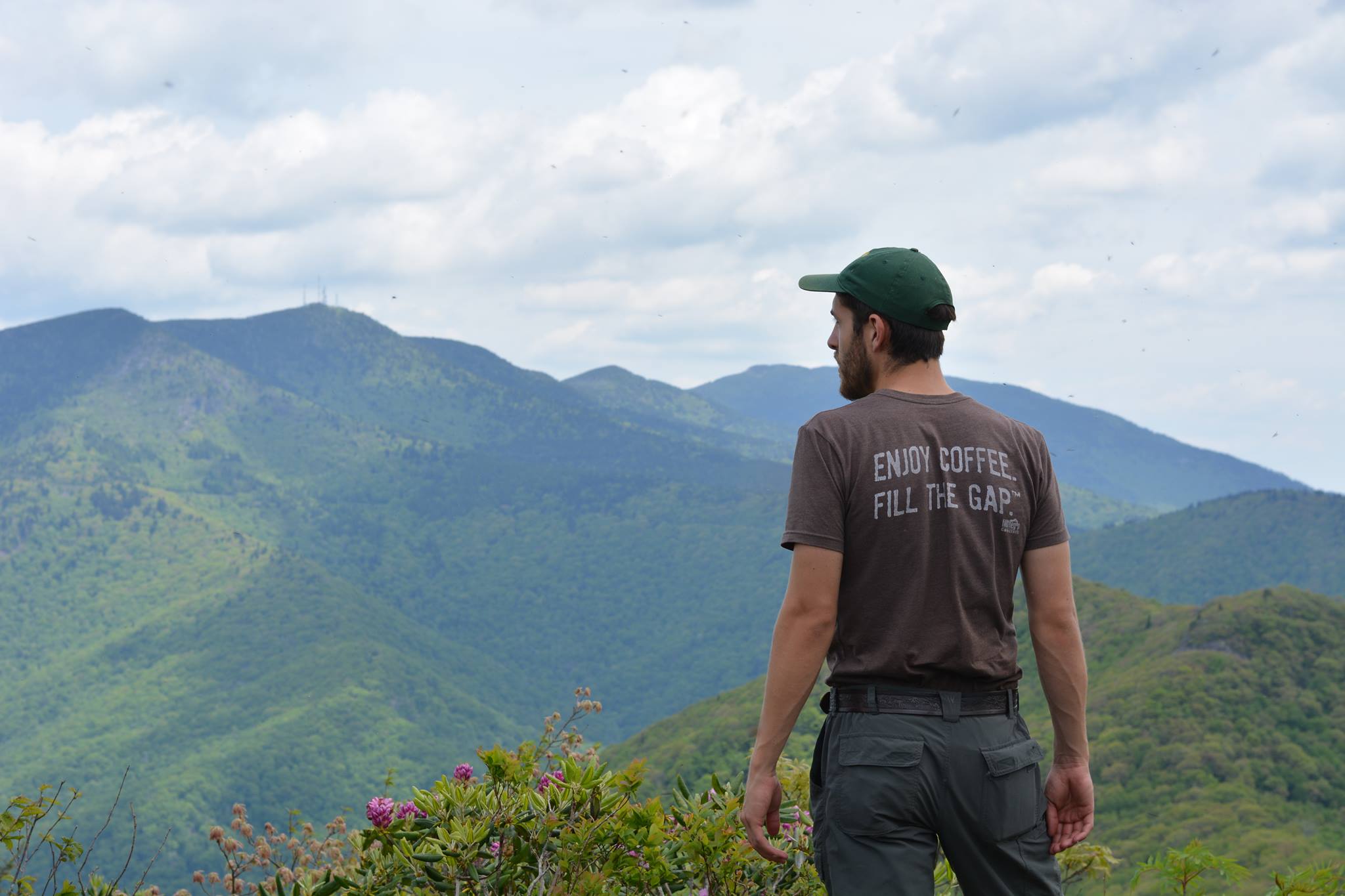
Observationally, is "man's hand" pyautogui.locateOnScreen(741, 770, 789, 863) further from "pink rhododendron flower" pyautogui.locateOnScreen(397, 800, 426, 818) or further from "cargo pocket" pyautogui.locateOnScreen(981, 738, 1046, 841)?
"pink rhododendron flower" pyautogui.locateOnScreen(397, 800, 426, 818)

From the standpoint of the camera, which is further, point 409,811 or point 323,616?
point 323,616

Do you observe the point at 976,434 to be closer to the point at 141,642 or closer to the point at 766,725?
the point at 766,725

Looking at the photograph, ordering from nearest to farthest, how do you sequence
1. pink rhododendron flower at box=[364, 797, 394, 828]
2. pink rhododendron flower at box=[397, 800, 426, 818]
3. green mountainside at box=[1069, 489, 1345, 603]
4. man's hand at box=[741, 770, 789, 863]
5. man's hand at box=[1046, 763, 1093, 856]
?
man's hand at box=[741, 770, 789, 863] < man's hand at box=[1046, 763, 1093, 856] < pink rhododendron flower at box=[364, 797, 394, 828] < pink rhododendron flower at box=[397, 800, 426, 818] < green mountainside at box=[1069, 489, 1345, 603]

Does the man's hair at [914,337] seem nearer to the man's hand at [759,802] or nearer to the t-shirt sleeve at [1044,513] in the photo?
the t-shirt sleeve at [1044,513]

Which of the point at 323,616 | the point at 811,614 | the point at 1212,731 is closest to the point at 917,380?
the point at 811,614

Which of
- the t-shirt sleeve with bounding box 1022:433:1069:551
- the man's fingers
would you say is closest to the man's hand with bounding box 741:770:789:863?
the man's fingers

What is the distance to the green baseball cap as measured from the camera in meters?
2.95

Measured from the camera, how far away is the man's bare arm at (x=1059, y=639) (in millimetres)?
2957

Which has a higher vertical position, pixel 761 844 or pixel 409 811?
pixel 761 844

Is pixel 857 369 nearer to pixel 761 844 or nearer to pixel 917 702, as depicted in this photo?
pixel 917 702

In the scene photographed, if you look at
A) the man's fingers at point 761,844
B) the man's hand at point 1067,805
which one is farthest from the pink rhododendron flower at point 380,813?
the man's hand at point 1067,805

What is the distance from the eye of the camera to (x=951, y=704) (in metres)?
2.77

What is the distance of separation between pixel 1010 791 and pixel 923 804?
233 mm

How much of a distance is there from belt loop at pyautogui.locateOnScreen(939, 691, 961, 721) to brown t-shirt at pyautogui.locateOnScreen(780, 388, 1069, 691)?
0.05ft
